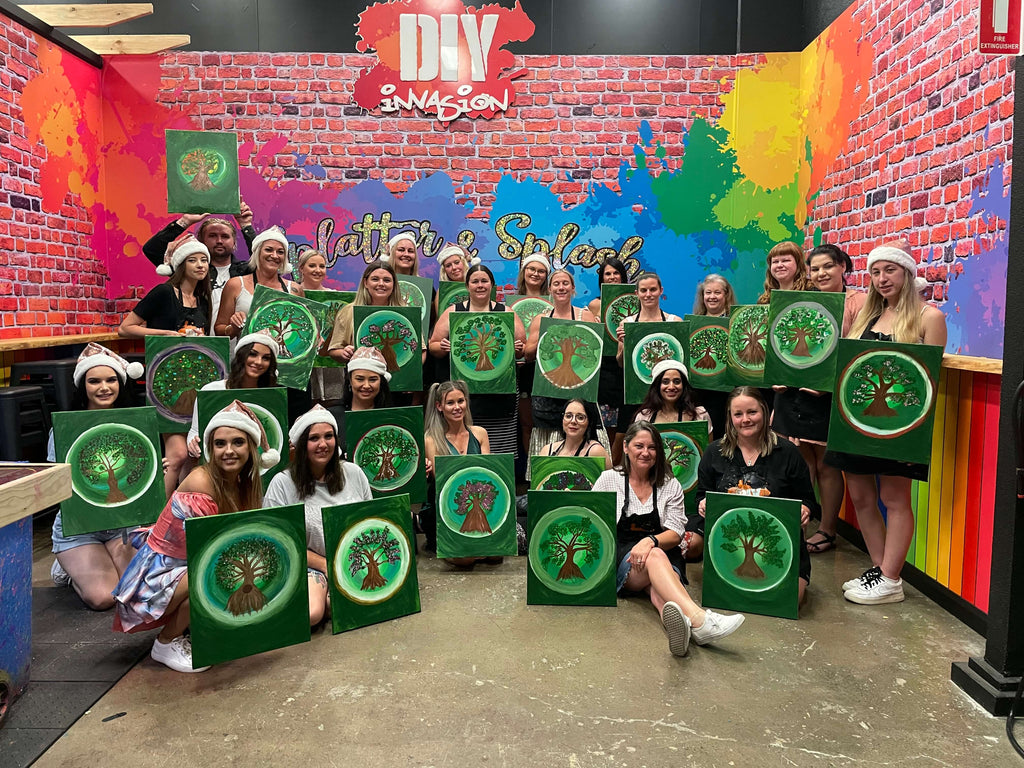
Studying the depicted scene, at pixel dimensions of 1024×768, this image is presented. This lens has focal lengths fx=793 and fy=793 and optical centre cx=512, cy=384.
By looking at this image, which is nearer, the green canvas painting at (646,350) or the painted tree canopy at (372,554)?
the painted tree canopy at (372,554)

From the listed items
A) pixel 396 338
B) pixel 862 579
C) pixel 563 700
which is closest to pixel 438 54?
pixel 396 338

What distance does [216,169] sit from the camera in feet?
14.8

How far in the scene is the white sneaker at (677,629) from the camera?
2.87 meters

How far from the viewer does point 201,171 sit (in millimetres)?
4512

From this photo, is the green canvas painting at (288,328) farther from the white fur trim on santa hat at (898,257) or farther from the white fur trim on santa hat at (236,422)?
the white fur trim on santa hat at (898,257)

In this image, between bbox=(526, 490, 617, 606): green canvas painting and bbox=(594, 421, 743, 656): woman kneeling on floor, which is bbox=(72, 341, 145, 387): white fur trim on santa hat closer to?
bbox=(526, 490, 617, 606): green canvas painting

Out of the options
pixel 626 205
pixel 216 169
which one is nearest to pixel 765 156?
pixel 626 205

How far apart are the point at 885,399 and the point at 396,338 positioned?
235 cm

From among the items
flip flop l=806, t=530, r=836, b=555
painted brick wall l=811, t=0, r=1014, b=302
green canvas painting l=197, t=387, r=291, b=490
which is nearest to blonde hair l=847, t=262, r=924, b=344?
painted brick wall l=811, t=0, r=1014, b=302

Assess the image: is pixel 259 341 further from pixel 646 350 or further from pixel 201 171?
pixel 646 350

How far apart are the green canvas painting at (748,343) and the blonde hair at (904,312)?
637 millimetres

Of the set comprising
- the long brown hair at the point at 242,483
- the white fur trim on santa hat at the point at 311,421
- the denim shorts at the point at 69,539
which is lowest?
the denim shorts at the point at 69,539

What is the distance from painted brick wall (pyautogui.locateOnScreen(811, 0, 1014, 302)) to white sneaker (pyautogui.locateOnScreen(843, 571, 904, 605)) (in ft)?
4.69

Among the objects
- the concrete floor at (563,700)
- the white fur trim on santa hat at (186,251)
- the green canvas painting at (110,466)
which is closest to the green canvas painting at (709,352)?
the concrete floor at (563,700)
